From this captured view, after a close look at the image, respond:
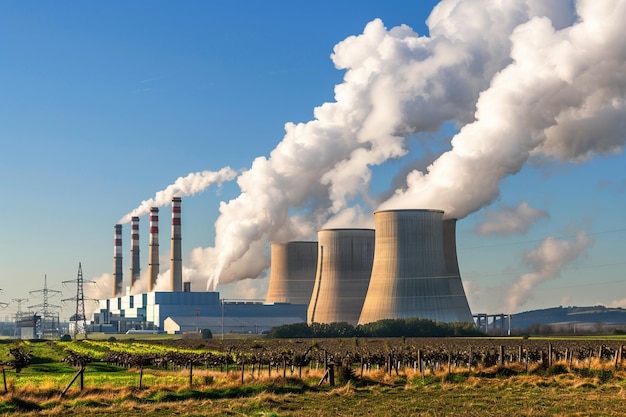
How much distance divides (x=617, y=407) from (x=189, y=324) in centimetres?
7611

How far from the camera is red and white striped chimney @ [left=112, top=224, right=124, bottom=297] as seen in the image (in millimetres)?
107625

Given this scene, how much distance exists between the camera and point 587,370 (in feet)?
82.2

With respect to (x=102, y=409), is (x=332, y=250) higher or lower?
higher

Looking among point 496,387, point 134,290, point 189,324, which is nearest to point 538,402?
point 496,387

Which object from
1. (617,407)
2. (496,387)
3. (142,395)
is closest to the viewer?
(617,407)

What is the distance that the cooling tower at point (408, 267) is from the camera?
56.7 m

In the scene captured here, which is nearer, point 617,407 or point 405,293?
point 617,407

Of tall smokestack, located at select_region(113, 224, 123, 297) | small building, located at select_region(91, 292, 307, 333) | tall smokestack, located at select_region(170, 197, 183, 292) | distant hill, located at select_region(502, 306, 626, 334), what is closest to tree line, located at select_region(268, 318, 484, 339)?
small building, located at select_region(91, 292, 307, 333)

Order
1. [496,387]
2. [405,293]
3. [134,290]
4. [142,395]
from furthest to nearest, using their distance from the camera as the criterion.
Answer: [134,290], [405,293], [496,387], [142,395]

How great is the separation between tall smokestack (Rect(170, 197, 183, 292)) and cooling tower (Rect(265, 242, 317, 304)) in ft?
35.8

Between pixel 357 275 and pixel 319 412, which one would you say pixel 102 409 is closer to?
pixel 319 412

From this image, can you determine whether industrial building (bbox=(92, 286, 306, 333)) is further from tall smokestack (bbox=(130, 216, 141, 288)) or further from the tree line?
the tree line

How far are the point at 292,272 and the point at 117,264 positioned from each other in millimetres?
36724

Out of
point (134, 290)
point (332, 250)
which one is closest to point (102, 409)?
point (332, 250)
